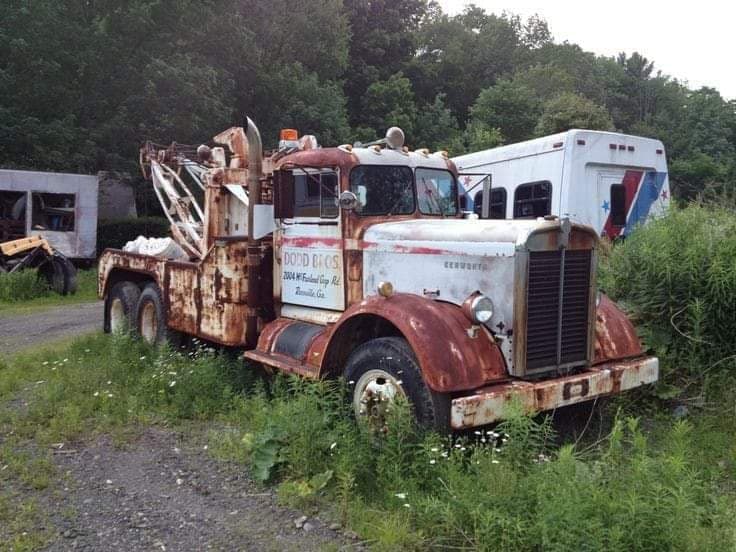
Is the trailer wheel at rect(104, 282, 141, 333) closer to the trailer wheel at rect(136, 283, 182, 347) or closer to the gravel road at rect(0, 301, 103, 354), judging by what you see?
the trailer wheel at rect(136, 283, 182, 347)

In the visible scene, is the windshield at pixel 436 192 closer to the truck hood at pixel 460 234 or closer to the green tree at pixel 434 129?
the truck hood at pixel 460 234

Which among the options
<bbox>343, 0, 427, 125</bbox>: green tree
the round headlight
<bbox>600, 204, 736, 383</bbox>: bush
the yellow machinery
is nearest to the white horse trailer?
<bbox>600, 204, 736, 383</bbox>: bush

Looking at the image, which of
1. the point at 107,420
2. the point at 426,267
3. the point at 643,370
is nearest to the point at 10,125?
the point at 107,420

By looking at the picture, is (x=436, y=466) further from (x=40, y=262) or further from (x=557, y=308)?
(x=40, y=262)

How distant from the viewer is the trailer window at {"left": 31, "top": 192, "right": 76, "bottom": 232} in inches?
713

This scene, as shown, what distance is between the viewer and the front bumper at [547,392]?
459cm

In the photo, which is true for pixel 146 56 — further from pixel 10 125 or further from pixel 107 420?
pixel 107 420

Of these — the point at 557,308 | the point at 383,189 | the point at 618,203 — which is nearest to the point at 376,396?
the point at 557,308

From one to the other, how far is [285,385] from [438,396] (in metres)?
1.99

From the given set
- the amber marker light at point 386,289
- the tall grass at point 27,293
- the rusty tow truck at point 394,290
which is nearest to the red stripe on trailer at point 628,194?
the rusty tow truck at point 394,290

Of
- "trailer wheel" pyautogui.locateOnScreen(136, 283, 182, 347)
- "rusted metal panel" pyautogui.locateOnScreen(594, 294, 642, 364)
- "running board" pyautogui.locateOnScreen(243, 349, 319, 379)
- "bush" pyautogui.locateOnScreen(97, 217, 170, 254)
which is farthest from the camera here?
"bush" pyautogui.locateOnScreen(97, 217, 170, 254)

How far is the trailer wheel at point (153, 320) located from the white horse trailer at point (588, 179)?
14.3ft

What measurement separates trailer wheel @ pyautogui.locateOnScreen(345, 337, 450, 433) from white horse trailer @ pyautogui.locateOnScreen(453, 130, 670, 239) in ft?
16.8

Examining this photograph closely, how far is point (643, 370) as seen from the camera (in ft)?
18.5
